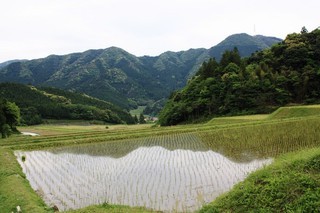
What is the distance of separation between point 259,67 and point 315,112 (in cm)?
2551

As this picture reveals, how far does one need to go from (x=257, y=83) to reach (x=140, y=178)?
46.4 m

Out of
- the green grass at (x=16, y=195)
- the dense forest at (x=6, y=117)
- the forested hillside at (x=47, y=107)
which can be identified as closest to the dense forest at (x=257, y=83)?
Result: the dense forest at (x=6, y=117)

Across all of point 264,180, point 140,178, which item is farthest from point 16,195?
point 264,180

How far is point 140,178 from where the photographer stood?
14984 mm

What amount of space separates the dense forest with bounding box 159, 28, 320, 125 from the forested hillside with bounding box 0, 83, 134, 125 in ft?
215

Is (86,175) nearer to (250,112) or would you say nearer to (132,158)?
(132,158)

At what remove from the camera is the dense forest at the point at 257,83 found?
182ft

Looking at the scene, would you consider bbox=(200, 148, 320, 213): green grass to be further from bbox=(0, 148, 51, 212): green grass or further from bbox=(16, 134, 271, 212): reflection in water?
bbox=(0, 148, 51, 212): green grass

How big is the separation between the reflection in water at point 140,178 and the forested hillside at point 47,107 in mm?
95778

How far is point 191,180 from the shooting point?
13.8 m

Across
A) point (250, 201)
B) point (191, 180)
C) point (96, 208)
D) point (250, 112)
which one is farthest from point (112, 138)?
point (250, 112)

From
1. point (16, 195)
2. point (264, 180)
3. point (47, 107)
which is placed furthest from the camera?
point (47, 107)

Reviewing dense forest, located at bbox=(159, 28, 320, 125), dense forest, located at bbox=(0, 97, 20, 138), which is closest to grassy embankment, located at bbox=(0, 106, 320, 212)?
dense forest, located at bbox=(0, 97, 20, 138)

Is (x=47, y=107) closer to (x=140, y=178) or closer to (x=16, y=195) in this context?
(x=140, y=178)
